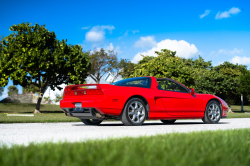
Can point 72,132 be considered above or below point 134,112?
below

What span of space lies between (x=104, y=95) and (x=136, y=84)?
4.38 feet

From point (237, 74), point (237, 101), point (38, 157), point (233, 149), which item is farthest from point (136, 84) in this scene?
point (237, 101)

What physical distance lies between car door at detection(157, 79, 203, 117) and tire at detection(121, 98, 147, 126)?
0.86 metres

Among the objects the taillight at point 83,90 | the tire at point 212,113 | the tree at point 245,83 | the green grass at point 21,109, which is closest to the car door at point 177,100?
the tire at point 212,113

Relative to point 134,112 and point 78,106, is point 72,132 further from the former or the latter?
point 134,112

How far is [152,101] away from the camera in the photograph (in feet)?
26.9

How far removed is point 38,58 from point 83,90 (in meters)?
16.6

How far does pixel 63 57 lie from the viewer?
24.0 meters

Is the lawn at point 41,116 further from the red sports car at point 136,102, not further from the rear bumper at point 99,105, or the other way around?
the rear bumper at point 99,105

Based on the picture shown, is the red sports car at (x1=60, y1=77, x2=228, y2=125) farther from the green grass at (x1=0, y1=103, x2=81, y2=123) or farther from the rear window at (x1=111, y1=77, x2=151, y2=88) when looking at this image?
the green grass at (x1=0, y1=103, x2=81, y2=123)

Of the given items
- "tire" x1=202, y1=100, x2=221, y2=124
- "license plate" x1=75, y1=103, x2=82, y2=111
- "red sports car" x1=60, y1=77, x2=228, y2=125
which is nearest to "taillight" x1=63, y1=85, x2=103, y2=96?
"red sports car" x1=60, y1=77, x2=228, y2=125

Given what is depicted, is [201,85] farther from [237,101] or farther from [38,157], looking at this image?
[38,157]

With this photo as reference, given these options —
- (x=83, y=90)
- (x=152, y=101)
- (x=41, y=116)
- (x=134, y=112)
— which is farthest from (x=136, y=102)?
(x=41, y=116)

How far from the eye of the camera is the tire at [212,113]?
9.48m
